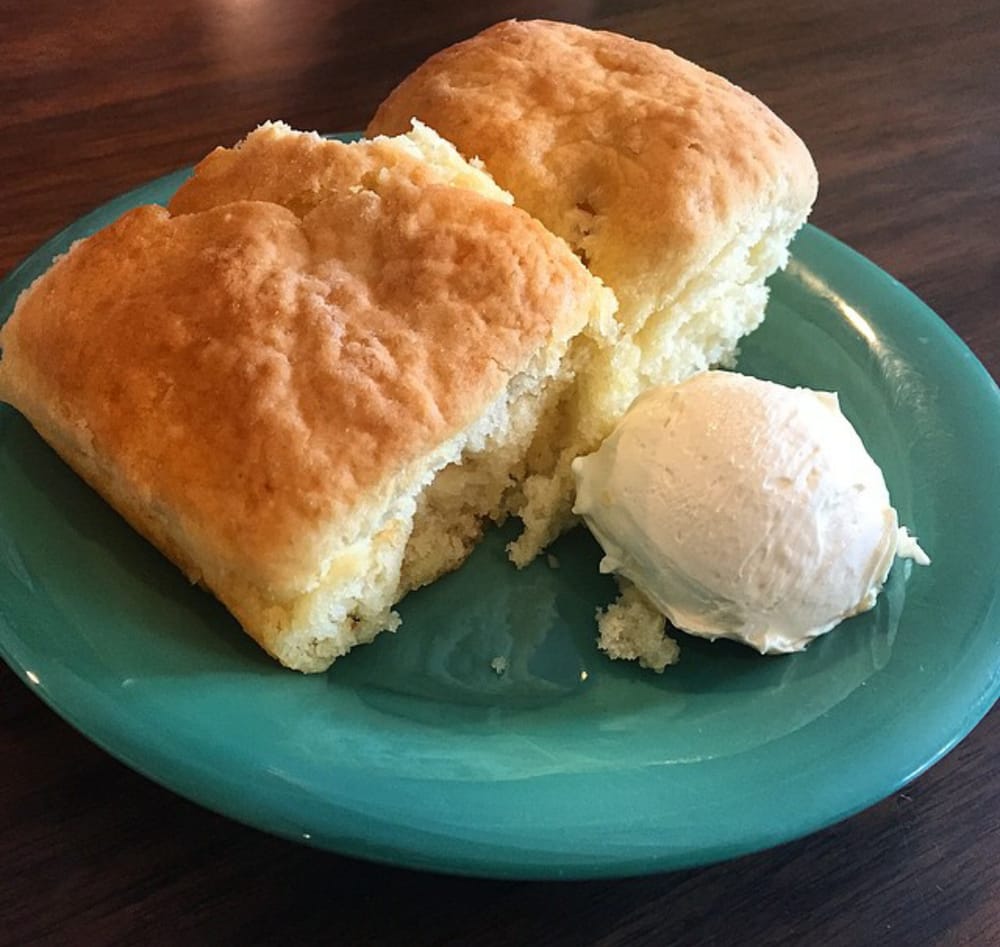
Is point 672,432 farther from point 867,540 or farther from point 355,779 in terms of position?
point 355,779

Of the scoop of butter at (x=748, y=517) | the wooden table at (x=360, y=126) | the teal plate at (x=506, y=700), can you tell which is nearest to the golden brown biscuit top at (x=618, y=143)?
the scoop of butter at (x=748, y=517)

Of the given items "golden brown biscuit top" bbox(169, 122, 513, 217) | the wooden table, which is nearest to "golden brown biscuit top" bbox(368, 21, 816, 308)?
"golden brown biscuit top" bbox(169, 122, 513, 217)

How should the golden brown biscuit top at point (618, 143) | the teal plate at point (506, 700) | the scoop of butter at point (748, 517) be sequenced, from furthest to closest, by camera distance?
the golden brown biscuit top at point (618, 143)
the scoop of butter at point (748, 517)
the teal plate at point (506, 700)

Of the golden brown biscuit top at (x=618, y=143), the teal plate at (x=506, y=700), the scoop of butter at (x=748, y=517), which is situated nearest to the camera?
the teal plate at (x=506, y=700)

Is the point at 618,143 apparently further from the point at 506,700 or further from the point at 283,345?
the point at 506,700

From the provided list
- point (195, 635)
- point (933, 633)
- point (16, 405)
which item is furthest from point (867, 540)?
point (16, 405)

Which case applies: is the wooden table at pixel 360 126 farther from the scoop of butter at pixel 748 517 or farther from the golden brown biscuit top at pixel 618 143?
the golden brown biscuit top at pixel 618 143

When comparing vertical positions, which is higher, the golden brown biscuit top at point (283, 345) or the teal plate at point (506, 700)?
the golden brown biscuit top at point (283, 345)
